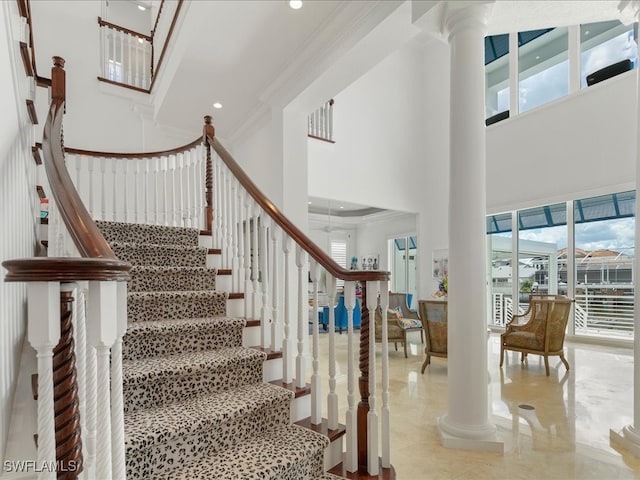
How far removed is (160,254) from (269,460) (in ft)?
6.12

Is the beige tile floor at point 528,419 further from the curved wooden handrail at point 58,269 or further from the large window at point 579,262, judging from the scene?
the curved wooden handrail at point 58,269

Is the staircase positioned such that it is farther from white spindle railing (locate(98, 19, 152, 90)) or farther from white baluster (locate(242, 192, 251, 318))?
white spindle railing (locate(98, 19, 152, 90))

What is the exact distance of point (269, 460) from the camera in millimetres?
1636

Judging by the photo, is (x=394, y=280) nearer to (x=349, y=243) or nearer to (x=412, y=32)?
(x=349, y=243)

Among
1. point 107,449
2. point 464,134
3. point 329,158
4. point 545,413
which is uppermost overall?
point 329,158

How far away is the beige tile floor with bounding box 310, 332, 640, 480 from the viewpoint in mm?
2264

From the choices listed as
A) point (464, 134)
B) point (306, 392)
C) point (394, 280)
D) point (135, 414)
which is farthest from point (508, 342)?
point (394, 280)

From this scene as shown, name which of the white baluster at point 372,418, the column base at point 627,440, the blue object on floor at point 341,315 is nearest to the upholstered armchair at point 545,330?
the column base at point 627,440

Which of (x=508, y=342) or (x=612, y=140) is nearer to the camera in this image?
(x=508, y=342)

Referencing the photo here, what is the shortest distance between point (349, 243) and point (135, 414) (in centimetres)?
949

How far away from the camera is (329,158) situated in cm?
660

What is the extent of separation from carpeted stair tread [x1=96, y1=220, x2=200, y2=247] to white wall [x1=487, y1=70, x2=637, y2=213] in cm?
647

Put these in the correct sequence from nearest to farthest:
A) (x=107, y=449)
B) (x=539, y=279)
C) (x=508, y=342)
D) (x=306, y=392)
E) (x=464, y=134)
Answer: (x=107, y=449), (x=306, y=392), (x=464, y=134), (x=508, y=342), (x=539, y=279)

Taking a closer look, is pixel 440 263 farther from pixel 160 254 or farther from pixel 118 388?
pixel 118 388
